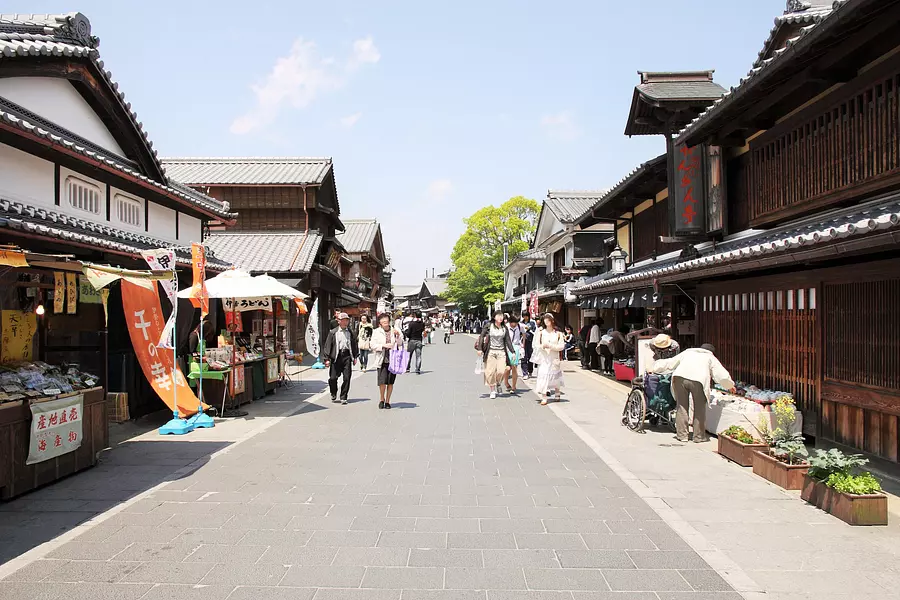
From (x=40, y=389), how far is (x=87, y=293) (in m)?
3.92

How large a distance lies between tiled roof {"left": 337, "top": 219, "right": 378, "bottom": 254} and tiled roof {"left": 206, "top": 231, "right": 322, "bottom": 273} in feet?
58.0

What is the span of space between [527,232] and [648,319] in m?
40.3

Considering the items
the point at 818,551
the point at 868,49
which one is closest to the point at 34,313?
the point at 818,551

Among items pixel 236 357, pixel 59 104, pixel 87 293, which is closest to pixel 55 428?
pixel 87 293

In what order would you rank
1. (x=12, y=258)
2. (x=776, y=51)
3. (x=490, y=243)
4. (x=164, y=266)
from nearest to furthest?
(x=12, y=258) → (x=776, y=51) → (x=164, y=266) → (x=490, y=243)

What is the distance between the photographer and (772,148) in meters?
10.5

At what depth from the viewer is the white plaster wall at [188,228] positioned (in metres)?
15.3

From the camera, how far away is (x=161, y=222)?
14266 millimetres

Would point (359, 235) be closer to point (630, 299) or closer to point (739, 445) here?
point (630, 299)

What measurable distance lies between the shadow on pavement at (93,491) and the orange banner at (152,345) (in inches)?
41.3

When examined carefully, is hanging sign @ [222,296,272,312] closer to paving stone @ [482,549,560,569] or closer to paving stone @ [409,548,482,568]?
paving stone @ [409,548,482,568]

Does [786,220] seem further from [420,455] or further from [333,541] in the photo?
[333,541]

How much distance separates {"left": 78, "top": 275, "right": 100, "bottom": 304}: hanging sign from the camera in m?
10.4

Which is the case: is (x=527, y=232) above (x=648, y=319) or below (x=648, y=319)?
above
